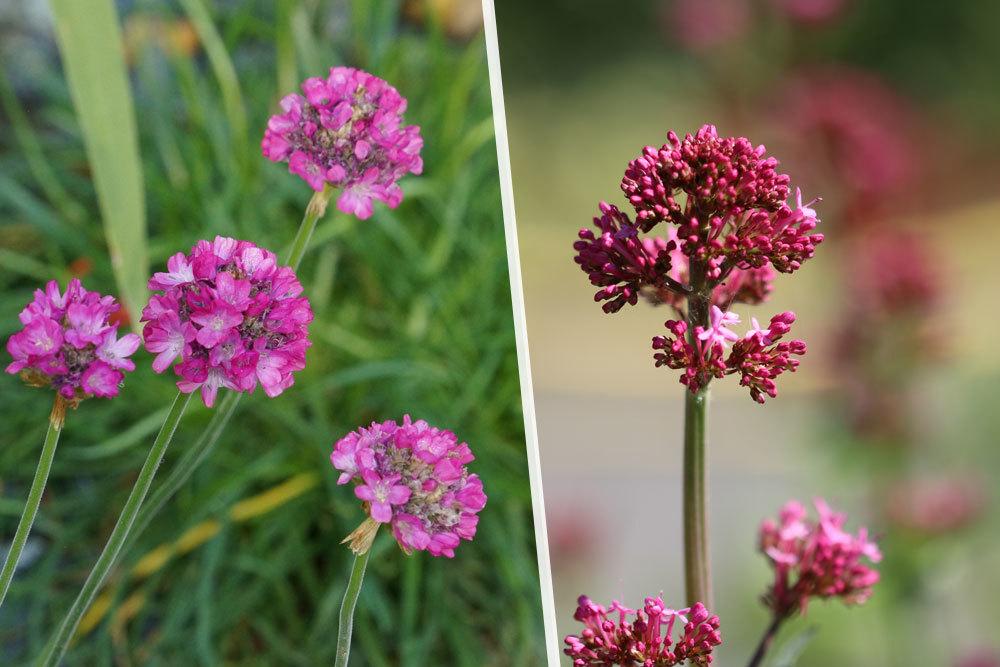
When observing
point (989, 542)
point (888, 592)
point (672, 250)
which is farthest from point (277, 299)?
point (989, 542)

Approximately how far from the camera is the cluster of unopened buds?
0.45 metres

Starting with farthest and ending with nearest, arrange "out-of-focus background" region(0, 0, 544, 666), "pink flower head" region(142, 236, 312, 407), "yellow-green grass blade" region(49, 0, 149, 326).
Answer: "out-of-focus background" region(0, 0, 544, 666) < "yellow-green grass blade" region(49, 0, 149, 326) < "pink flower head" region(142, 236, 312, 407)

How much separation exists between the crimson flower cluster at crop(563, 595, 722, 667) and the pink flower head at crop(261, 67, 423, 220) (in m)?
0.24

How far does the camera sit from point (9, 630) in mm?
839

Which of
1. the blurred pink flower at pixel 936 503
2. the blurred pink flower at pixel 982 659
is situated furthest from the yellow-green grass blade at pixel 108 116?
the blurred pink flower at pixel 982 659

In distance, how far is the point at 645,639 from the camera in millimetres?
466

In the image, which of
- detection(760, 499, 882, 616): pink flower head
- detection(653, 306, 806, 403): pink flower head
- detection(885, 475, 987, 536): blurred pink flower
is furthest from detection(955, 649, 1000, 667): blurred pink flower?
detection(653, 306, 806, 403): pink flower head

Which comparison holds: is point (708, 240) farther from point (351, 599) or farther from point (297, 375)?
point (297, 375)

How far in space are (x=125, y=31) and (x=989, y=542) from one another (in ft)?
3.26

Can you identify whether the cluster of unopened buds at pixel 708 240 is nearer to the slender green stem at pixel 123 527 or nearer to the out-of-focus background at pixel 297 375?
the slender green stem at pixel 123 527

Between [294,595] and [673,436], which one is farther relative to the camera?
[673,436]

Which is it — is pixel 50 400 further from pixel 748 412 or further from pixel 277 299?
pixel 748 412

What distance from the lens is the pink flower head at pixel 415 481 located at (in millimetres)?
464

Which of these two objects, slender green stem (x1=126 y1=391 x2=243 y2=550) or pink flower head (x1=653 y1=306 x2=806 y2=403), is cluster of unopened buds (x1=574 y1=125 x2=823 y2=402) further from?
slender green stem (x1=126 y1=391 x2=243 y2=550)
